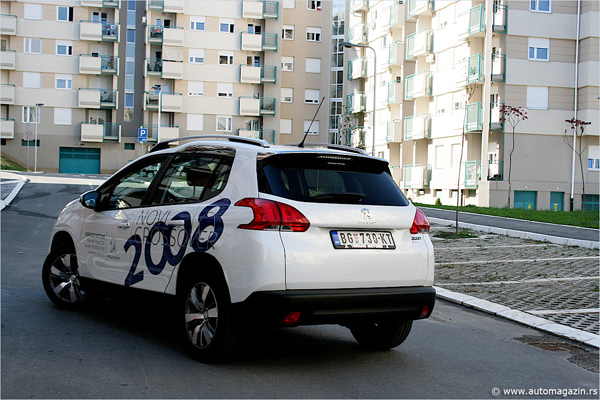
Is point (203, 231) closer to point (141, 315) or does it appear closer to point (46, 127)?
point (141, 315)

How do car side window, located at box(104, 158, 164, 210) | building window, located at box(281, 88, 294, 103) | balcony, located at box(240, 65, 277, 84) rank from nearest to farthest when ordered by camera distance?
car side window, located at box(104, 158, 164, 210), balcony, located at box(240, 65, 277, 84), building window, located at box(281, 88, 294, 103)

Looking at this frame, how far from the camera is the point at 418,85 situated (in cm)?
5234

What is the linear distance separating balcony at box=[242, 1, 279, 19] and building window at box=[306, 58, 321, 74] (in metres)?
6.28

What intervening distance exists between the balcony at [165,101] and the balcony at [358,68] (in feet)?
52.8

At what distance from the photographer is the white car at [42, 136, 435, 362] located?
550cm

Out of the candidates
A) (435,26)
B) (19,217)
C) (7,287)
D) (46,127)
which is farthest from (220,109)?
(7,287)

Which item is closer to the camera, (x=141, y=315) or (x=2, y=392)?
(x=2, y=392)

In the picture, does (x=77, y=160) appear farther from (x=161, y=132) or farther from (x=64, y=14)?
(x=64, y=14)

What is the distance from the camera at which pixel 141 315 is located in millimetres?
7914

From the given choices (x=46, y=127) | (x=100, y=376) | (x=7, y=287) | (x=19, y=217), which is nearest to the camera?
(x=100, y=376)

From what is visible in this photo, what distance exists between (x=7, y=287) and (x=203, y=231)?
433 cm

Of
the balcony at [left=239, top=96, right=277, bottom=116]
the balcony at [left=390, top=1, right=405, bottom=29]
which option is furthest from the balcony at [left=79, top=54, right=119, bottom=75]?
the balcony at [left=390, top=1, right=405, bottom=29]

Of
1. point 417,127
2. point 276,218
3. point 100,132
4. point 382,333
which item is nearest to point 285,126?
point 100,132

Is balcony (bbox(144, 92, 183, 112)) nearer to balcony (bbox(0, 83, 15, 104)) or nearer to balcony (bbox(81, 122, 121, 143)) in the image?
balcony (bbox(81, 122, 121, 143))
